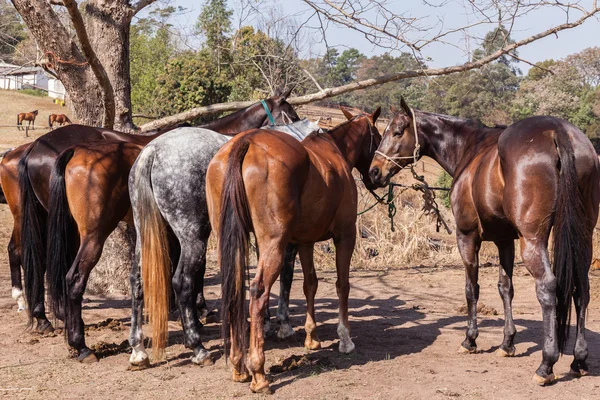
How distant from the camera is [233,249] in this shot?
458 cm

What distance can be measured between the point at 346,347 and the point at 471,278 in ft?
4.32

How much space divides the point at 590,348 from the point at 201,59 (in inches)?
689

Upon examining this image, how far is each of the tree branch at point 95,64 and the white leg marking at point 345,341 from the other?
12.8 feet

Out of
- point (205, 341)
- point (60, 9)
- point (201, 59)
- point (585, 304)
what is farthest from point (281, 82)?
point (585, 304)

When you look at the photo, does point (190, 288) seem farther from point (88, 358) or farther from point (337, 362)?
point (337, 362)

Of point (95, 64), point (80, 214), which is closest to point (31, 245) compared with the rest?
point (80, 214)

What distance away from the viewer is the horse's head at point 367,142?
6.61 m

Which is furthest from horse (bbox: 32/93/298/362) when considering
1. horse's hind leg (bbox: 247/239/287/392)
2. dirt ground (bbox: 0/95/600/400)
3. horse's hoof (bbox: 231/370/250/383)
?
horse's hind leg (bbox: 247/239/287/392)

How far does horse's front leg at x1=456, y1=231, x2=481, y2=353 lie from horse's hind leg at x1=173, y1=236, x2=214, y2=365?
7.51ft

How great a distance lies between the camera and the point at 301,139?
611cm

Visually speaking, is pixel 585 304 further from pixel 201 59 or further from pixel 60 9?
pixel 201 59

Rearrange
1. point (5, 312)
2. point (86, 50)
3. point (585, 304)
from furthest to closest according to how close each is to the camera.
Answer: point (5, 312), point (86, 50), point (585, 304)

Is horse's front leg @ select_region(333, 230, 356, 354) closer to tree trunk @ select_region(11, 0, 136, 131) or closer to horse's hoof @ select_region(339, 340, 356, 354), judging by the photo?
horse's hoof @ select_region(339, 340, 356, 354)

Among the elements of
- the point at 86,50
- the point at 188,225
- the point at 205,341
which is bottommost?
the point at 205,341
